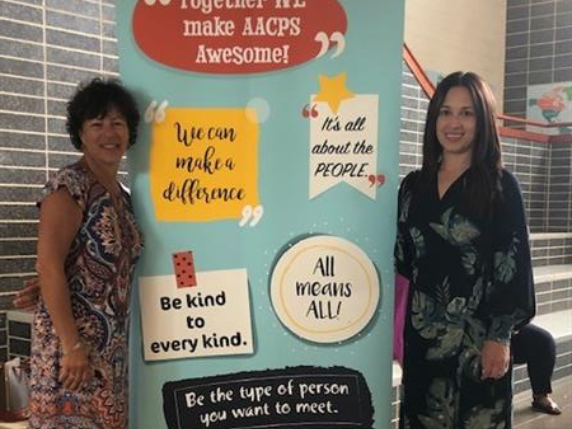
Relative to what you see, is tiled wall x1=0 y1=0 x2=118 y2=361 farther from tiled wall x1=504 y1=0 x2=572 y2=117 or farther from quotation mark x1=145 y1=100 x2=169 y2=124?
tiled wall x1=504 y1=0 x2=572 y2=117

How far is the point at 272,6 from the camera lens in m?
1.76

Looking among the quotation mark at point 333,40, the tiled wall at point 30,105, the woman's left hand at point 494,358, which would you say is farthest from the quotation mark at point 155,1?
the woman's left hand at point 494,358

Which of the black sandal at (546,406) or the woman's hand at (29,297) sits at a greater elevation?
the woman's hand at (29,297)

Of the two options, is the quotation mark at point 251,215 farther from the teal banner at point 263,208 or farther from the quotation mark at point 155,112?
the quotation mark at point 155,112

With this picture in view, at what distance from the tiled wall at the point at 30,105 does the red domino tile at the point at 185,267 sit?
38.9 inches

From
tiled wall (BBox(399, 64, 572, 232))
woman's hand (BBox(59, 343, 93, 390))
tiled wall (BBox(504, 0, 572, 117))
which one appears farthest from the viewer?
tiled wall (BBox(504, 0, 572, 117))

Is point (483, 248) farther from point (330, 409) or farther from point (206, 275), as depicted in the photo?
point (206, 275)

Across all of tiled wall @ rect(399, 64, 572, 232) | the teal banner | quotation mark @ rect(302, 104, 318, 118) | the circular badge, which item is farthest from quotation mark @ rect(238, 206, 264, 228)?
tiled wall @ rect(399, 64, 572, 232)

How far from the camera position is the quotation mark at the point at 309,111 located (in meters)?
1.78

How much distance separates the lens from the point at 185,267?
1.82m

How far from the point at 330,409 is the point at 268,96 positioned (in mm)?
875

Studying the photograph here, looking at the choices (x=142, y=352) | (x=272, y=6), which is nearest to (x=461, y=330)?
(x=142, y=352)

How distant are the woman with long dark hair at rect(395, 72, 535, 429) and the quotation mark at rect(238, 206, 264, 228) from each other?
0.38 meters

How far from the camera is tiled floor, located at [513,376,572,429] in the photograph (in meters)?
3.12
